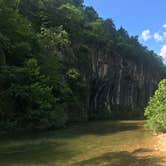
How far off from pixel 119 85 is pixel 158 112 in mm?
34693

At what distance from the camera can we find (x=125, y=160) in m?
11.5

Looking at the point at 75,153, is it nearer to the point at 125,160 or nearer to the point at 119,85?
the point at 125,160

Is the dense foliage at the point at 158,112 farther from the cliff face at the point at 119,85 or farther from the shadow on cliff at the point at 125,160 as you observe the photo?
the cliff face at the point at 119,85

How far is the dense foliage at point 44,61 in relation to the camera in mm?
22656

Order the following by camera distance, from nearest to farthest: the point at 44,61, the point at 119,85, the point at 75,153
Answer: the point at 75,153 < the point at 44,61 < the point at 119,85

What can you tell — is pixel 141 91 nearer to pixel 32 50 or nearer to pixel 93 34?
pixel 93 34

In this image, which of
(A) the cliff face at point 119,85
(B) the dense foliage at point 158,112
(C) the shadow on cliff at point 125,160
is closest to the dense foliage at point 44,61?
(A) the cliff face at point 119,85

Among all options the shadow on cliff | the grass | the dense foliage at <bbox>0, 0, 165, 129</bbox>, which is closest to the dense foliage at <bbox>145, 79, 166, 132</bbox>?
the grass

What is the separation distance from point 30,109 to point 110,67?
29621 mm

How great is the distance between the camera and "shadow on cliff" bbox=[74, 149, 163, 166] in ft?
35.8

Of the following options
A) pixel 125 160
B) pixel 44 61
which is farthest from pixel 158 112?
pixel 44 61

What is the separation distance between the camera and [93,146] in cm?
1491

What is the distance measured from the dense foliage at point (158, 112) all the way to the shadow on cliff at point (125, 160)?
6.13 meters

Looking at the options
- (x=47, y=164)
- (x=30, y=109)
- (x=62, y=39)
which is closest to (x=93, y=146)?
(x=47, y=164)
